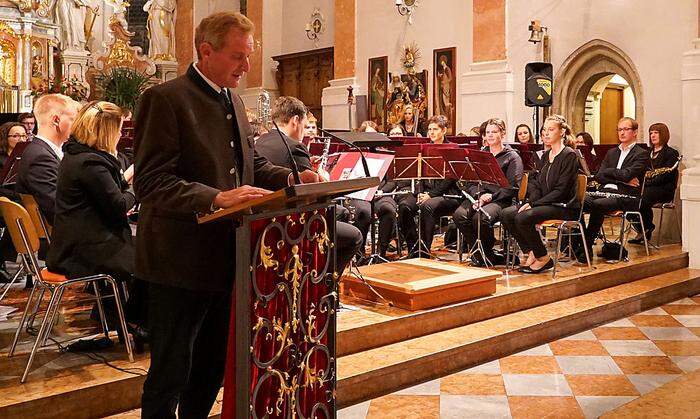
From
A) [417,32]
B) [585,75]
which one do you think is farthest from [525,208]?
[417,32]

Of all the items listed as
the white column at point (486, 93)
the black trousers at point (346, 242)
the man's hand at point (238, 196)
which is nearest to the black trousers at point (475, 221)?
the black trousers at point (346, 242)

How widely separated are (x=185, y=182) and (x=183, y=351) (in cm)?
56

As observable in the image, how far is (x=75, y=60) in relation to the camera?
16203 millimetres

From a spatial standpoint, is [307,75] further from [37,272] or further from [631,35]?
[37,272]

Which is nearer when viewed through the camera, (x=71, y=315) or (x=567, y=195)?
(x=71, y=315)

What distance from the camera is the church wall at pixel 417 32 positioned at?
12242mm

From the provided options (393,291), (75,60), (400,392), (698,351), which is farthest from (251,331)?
(75,60)

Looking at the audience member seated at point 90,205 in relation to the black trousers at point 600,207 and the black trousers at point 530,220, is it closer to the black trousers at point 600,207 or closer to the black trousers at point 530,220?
the black trousers at point 530,220

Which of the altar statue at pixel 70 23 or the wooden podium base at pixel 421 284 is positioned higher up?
the altar statue at pixel 70 23

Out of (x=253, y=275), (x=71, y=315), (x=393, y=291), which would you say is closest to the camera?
(x=253, y=275)

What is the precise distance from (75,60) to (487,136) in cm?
1232

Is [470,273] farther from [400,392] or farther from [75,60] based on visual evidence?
[75,60]

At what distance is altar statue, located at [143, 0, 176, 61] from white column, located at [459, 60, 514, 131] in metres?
8.66

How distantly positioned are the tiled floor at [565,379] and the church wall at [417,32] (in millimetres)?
7214
